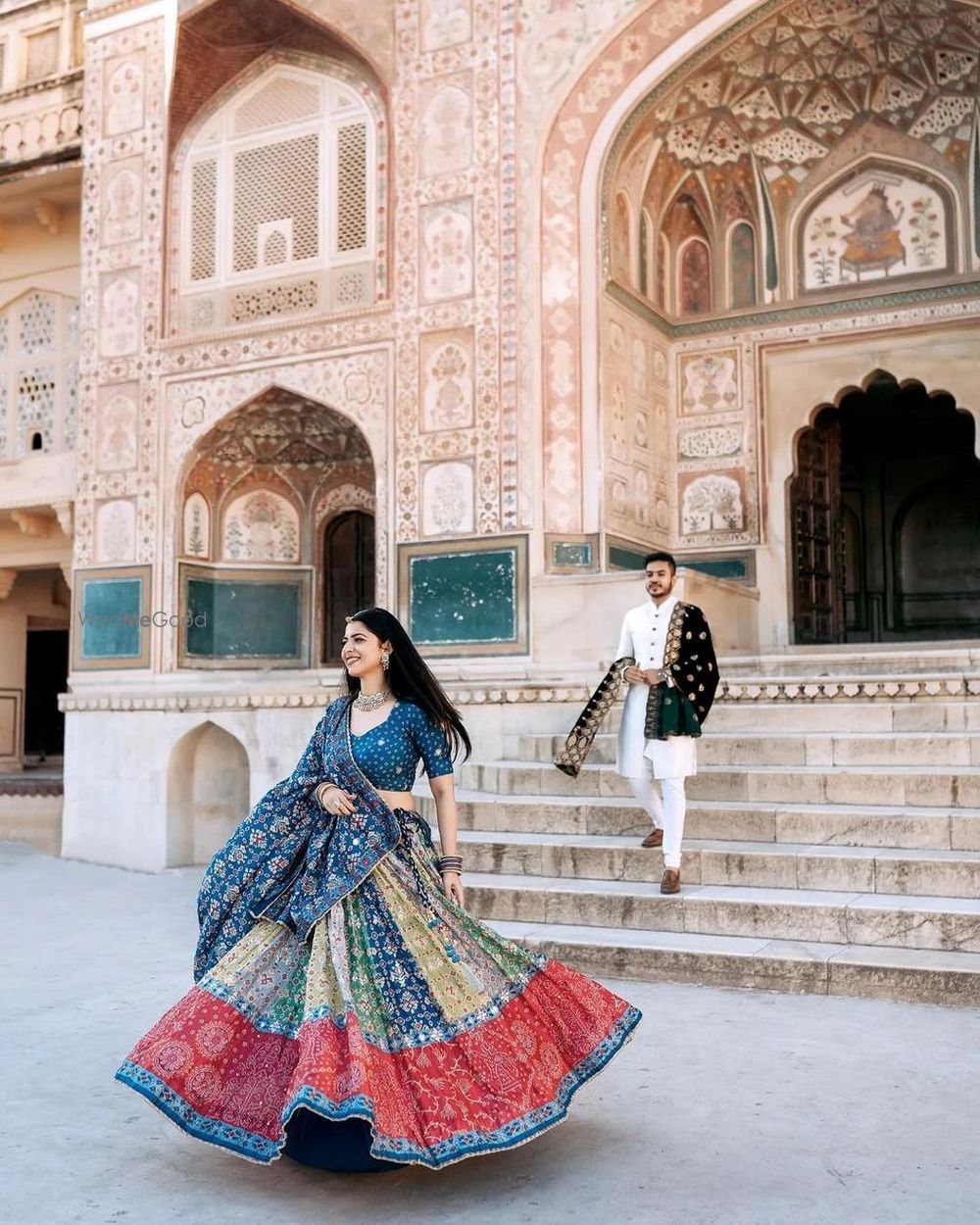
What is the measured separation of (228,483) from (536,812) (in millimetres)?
5943

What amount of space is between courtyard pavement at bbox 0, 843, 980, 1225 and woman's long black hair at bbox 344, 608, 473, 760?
1053 millimetres

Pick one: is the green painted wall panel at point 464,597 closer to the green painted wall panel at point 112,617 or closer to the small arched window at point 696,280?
the green painted wall panel at point 112,617

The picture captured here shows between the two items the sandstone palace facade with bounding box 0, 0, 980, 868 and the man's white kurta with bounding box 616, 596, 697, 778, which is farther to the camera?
the sandstone palace facade with bounding box 0, 0, 980, 868

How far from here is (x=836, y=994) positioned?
4.66 m

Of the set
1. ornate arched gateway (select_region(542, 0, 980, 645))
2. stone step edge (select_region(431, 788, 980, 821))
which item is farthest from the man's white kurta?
ornate arched gateway (select_region(542, 0, 980, 645))

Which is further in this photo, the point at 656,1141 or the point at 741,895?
the point at 741,895

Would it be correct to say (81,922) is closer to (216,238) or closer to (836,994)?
(836,994)

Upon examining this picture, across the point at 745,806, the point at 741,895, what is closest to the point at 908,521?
the point at 745,806

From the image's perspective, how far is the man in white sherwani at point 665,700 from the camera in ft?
17.8

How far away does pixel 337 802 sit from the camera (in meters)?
3.18

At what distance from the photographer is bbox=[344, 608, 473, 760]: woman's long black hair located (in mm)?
3344

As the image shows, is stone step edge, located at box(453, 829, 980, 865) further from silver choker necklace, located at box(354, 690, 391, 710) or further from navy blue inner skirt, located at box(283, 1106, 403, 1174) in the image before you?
navy blue inner skirt, located at box(283, 1106, 403, 1174)

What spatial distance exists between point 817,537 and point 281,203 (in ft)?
17.8

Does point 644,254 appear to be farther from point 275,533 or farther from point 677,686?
point 677,686
